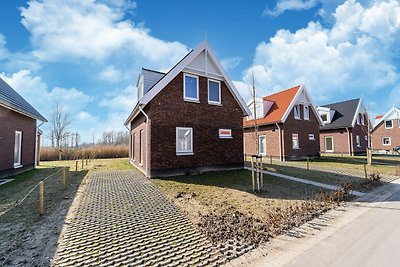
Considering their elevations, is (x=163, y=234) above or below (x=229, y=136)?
below

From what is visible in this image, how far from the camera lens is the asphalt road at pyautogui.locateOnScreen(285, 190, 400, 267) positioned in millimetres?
3721

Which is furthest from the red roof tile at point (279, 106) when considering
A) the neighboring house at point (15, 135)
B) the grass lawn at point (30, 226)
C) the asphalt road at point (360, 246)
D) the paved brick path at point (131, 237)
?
the neighboring house at point (15, 135)

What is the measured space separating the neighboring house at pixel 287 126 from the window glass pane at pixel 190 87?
9.73 m

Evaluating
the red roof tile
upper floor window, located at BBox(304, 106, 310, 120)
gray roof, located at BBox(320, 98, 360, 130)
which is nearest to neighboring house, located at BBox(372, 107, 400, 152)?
gray roof, located at BBox(320, 98, 360, 130)

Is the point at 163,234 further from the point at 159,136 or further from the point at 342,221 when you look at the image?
the point at 159,136

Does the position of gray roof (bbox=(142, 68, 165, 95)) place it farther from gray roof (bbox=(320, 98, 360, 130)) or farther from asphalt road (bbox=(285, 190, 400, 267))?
gray roof (bbox=(320, 98, 360, 130))

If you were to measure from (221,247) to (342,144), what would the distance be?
30.1 metres

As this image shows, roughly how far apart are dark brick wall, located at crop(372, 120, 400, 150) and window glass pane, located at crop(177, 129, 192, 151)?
38.7m

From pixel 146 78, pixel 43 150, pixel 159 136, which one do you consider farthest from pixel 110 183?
pixel 43 150

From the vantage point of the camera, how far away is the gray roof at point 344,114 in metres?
27.6

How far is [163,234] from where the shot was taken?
4695 millimetres

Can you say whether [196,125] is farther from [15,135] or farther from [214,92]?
[15,135]

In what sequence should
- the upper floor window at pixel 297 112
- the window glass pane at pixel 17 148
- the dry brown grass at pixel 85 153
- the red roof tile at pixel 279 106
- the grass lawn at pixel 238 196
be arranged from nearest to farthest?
the grass lawn at pixel 238 196 < the window glass pane at pixel 17 148 < the red roof tile at pixel 279 106 < the upper floor window at pixel 297 112 < the dry brown grass at pixel 85 153

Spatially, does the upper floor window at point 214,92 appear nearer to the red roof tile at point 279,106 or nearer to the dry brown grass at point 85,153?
the red roof tile at point 279,106
